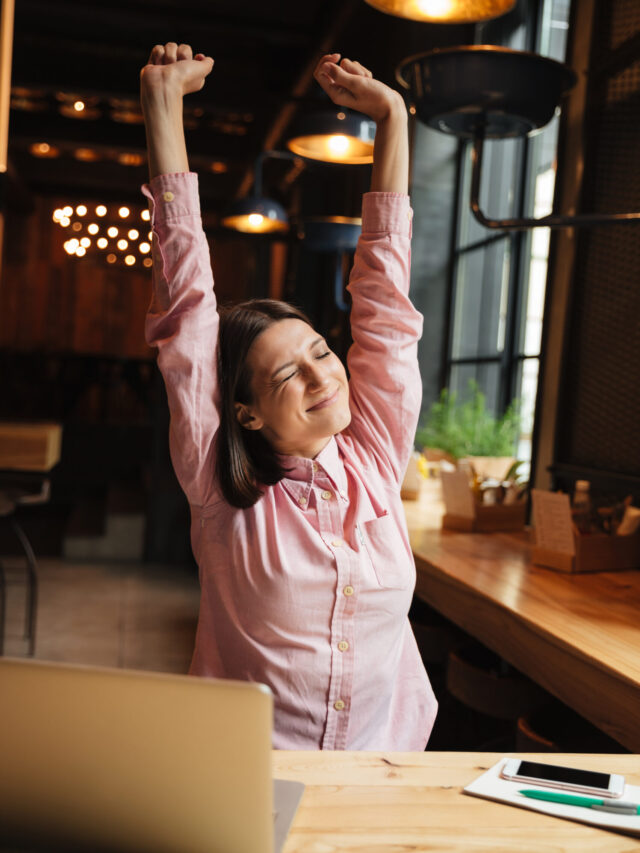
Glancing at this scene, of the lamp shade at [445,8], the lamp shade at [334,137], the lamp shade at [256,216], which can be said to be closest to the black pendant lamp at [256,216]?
the lamp shade at [256,216]

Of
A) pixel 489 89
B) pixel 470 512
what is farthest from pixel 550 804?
pixel 470 512

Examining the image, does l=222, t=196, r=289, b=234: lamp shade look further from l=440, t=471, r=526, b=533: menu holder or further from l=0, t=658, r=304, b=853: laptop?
l=0, t=658, r=304, b=853: laptop

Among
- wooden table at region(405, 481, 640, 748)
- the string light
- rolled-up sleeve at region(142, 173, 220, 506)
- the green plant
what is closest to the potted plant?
the green plant

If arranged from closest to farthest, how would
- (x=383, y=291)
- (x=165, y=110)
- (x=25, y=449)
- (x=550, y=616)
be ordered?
(x=165, y=110) → (x=383, y=291) → (x=550, y=616) → (x=25, y=449)

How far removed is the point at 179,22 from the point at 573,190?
450 centimetres

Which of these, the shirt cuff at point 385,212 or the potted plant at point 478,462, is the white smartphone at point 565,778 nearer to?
the shirt cuff at point 385,212

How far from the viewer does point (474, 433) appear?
402cm

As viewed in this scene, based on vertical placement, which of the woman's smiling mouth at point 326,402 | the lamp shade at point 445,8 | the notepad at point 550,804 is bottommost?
the notepad at point 550,804

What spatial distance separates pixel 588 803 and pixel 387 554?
451mm

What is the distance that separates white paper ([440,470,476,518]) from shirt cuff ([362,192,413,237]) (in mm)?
1522

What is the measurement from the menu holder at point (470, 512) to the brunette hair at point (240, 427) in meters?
1.60

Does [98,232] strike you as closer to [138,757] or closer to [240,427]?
[240,427]

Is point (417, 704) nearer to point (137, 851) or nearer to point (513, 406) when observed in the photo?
point (137, 851)

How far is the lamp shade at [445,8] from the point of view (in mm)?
1769
